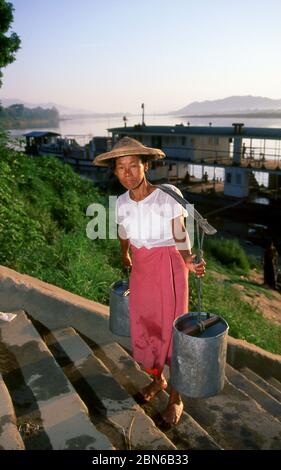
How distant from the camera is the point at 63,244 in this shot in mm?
6691

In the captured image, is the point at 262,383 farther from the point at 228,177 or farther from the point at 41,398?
the point at 228,177

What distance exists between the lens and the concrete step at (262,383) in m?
4.23

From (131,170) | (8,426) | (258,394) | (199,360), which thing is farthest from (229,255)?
(8,426)

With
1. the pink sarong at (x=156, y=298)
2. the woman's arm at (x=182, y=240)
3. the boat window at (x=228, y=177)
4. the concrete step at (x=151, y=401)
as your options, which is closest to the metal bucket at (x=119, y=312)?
the pink sarong at (x=156, y=298)

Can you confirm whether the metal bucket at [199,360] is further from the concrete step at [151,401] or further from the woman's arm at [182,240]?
the woman's arm at [182,240]

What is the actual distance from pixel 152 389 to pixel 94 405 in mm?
509

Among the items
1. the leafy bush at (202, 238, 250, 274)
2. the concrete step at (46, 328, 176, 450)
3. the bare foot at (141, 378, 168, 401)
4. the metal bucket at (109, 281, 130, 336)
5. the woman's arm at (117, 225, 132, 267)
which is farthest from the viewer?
the leafy bush at (202, 238, 250, 274)

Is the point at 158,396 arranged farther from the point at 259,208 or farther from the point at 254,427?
the point at 259,208

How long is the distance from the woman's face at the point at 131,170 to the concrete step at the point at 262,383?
2817 mm

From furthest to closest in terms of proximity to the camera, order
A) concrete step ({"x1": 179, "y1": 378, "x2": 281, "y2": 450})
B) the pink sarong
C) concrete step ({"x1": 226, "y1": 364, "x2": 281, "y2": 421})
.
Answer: concrete step ({"x1": 226, "y1": 364, "x2": 281, "y2": 421})
the pink sarong
concrete step ({"x1": 179, "y1": 378, "x2": 281, "y2": 450})

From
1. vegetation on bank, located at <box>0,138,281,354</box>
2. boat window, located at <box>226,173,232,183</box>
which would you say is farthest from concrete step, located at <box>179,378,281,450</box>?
boat window, located at <box>226,173,232,183</box>

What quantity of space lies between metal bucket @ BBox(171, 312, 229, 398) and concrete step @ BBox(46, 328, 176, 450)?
36cm

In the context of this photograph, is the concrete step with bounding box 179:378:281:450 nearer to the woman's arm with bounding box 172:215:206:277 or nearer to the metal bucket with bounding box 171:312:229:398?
the metal bucket with bounding box 171:312:229:398

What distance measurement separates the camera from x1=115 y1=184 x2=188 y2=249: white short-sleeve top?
2.87 meters
